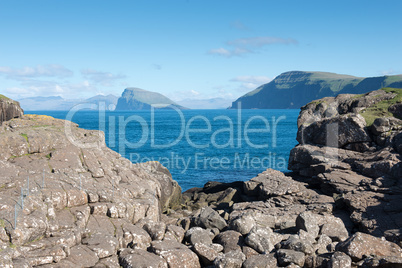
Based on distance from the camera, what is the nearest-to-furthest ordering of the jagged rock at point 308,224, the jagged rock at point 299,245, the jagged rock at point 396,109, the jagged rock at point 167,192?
the jagged rock at point 299,245
the jagged rock at point 308,224
the jagged rock at point 167,192
the jagged rock at point 396,109

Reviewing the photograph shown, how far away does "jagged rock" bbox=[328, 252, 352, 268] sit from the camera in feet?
54.5

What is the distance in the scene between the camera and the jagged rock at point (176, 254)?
1794 centimetres

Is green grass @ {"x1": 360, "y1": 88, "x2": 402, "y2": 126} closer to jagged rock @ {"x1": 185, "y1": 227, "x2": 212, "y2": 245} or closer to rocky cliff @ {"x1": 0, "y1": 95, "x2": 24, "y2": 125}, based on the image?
jagged rock @ {"x1": 185, "y1": 227, "x2": 212, "y2": 245}

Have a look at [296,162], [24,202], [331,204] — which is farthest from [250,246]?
[296,162]

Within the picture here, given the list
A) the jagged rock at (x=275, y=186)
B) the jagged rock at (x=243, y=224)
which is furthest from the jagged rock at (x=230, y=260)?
the jagged rock at (x=275, y=186)

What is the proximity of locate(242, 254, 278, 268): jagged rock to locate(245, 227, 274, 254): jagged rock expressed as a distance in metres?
1.25

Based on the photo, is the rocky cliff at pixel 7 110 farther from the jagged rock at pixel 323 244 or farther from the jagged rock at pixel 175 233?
the jagged rock at pixel 323 244

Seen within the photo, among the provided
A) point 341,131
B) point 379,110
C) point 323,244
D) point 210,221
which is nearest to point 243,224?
point 210,221

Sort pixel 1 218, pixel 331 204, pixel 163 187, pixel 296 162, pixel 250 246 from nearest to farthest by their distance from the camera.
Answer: pixel 1 218 < pixel 250 246 < pixel 331 204 < pixel 163 187 < pixel 296 162

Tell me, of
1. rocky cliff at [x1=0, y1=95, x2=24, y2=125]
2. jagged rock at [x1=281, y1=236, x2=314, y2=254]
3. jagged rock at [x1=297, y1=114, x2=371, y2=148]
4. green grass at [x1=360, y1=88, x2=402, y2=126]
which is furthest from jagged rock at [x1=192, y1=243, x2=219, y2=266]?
rocky cliff at [x1=0, y1=95, x2=24, y2=125]

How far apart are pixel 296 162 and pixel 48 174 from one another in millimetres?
23639

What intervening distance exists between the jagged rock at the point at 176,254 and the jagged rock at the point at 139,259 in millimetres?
388

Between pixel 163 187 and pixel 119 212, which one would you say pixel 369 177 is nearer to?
pixel 163 187

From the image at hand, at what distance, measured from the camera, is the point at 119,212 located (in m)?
21.5
